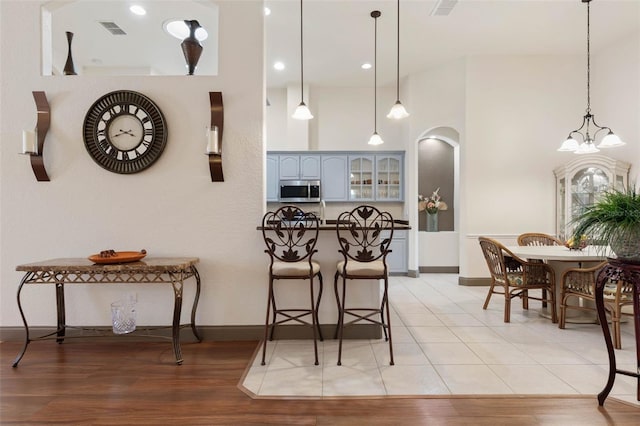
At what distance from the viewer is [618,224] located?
193 cm

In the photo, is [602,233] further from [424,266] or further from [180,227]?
[424,266]

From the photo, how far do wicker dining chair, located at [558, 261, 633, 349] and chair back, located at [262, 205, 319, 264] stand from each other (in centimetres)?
239

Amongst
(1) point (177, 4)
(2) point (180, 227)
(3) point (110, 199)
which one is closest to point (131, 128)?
(3) point (110, 199)

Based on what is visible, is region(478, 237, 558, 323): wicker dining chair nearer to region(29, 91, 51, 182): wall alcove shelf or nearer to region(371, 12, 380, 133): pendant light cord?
region(371, 12, 380, 133): pendant light cord

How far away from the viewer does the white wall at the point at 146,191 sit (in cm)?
309

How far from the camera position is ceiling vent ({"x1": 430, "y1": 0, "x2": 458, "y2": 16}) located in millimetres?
3859

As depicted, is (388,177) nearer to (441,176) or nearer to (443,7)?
(441,176)

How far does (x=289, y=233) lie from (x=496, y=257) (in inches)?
97.2

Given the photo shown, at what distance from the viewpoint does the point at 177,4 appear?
4.10 meters

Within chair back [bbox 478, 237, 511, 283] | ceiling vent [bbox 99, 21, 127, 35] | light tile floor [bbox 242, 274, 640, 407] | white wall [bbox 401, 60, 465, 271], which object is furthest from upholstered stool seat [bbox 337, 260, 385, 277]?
ceiling vent [bbox 99, 21, 127, 35]

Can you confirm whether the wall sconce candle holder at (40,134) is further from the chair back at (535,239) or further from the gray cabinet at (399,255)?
the chair back at (535,239)

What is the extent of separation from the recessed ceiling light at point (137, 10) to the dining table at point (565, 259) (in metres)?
5.14

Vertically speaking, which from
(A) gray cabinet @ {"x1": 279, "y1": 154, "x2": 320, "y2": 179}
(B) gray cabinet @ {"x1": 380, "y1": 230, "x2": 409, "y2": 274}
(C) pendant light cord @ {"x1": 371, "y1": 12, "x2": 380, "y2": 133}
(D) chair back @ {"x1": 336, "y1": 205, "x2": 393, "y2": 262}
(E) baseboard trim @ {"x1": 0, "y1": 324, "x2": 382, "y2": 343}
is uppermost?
(C) pendant light cord @ {"x1": 371, "y1": 12, "x2": 380, "y2": 133}

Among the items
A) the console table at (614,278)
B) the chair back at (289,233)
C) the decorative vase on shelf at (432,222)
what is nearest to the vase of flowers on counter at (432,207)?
the decorative vase on shelf at (432,222)
